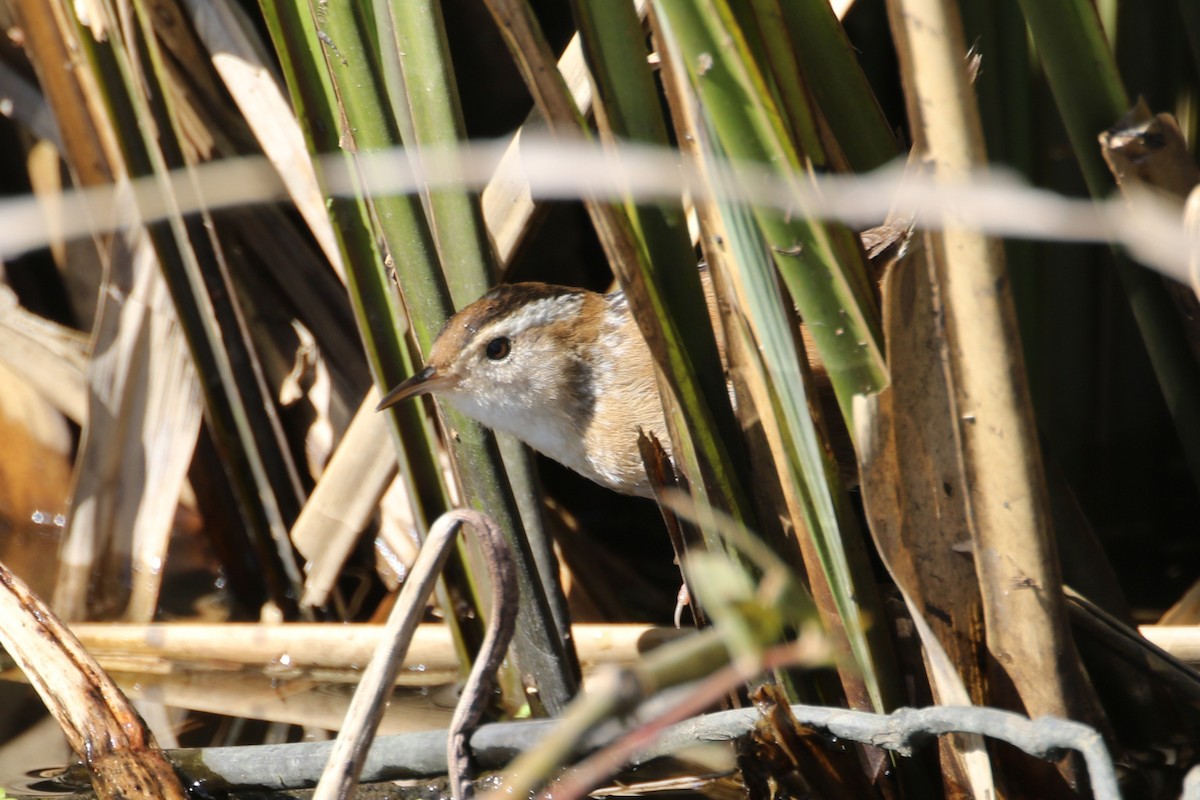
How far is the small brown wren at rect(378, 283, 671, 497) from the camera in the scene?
2.20 m

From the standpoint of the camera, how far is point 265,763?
1873 mm

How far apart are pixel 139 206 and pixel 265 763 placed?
1.48 metres

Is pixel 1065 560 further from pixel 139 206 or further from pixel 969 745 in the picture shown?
pixel 139 206

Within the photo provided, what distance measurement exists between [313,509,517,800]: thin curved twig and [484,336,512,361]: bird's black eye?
2.68 ft

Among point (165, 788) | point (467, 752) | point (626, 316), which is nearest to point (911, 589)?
point (467, 752)

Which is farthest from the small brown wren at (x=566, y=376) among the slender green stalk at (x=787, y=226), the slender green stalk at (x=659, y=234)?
the slender green stalk at (x=787, y=226)

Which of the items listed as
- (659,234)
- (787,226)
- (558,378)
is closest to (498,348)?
(558,378)

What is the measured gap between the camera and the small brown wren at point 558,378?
2197 millimetres

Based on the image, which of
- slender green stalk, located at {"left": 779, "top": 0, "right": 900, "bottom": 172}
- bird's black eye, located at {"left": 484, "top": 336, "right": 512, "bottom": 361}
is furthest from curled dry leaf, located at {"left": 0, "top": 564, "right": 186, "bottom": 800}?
slender green stalk, located at {"left": 779, "top": 0, "right": 900, "bottom": 172}

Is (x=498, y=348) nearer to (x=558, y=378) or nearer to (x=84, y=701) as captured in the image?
(x=558, y=378)

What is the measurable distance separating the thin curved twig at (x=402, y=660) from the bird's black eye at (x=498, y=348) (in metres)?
0.82

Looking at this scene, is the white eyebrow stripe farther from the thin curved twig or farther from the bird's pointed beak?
the thin curved twig

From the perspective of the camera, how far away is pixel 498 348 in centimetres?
235

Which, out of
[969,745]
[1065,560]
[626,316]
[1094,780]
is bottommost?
[1094,780]
